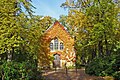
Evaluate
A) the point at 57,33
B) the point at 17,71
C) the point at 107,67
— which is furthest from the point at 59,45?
the point at 17,71

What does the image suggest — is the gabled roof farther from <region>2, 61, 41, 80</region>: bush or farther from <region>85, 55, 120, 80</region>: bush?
<region>2, 61, 41, 80</region>: bush

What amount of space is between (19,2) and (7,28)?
9.57 ft

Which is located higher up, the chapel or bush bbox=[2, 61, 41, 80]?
the chapel

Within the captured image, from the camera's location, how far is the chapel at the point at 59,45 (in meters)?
44.2

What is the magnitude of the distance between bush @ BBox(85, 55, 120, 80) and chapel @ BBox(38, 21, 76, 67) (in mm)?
16609

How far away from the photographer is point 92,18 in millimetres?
29188

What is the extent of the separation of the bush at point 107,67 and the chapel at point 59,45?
16609 mm

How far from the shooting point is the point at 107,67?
2608cm

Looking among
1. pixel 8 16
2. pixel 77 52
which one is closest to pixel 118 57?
pixel 8 16

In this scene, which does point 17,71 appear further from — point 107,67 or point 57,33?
point 57,33

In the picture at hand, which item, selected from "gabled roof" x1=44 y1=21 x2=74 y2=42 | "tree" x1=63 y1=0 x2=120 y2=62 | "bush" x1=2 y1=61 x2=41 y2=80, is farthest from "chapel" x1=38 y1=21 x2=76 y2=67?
"bush" x1=2 y1=61 x2=41 y2=80

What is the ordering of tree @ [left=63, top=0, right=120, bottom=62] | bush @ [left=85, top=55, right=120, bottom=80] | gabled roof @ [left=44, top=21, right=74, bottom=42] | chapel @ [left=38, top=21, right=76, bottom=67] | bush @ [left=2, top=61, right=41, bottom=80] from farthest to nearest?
1. gabled roof @ [left=44, top=21, right=74, bottom=42]
2. chapel @ [left=38, top=21, right=76, bottom=67]
3. tree @ [left=63, top=0, right=120, bottom=62]
4. bush @ [left=85, top=55, right=120, bottom=80]
5. bush @ [left=2, top=61, right=41, bottom=80]

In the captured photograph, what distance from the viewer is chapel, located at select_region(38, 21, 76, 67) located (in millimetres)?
44250

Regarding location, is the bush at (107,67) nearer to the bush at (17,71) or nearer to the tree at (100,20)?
the tree at (100,20)
